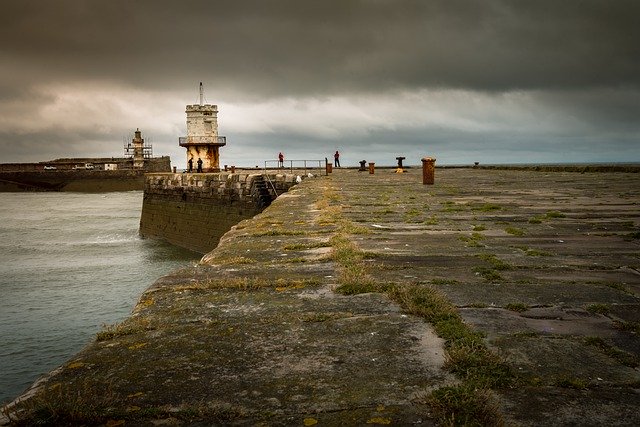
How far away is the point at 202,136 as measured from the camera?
135 feet

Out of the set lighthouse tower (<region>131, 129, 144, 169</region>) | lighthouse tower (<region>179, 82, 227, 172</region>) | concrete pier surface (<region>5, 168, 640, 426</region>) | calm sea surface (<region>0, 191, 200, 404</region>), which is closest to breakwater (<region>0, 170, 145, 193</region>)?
lighthouse tower (<region>131, 129, 144, 169</region>)

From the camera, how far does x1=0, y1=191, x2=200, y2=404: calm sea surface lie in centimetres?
816

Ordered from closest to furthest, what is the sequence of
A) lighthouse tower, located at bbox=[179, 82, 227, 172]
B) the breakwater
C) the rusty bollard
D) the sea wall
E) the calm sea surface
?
the calm sea surface → the rusty bollard → the sea wall → lighthouse tower, located at bbox=[179, 82, 227, 172] → the breakwater

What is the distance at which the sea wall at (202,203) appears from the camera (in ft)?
69.9

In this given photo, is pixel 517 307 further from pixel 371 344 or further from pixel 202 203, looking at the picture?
pixel 202 203

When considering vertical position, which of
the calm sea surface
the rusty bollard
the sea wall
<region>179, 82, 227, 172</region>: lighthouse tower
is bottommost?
the calm sea surface

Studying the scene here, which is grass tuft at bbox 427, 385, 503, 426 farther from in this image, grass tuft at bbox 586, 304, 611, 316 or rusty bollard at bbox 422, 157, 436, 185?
rusty bollard at bbox 422, 157, 436, 185

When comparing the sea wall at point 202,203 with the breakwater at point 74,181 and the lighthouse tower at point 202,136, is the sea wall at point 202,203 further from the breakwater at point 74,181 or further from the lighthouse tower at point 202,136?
the breakwater at point 74,181

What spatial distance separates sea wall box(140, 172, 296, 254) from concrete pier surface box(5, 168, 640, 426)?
16630mm

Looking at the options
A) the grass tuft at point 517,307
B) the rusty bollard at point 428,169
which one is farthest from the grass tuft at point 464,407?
the rusty bollard at point 428,169

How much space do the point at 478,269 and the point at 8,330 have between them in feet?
31.8

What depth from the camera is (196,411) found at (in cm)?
175

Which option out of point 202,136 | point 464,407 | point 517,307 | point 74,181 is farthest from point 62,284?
point 74,181

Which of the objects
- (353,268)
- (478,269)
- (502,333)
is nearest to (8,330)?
(353,268)
